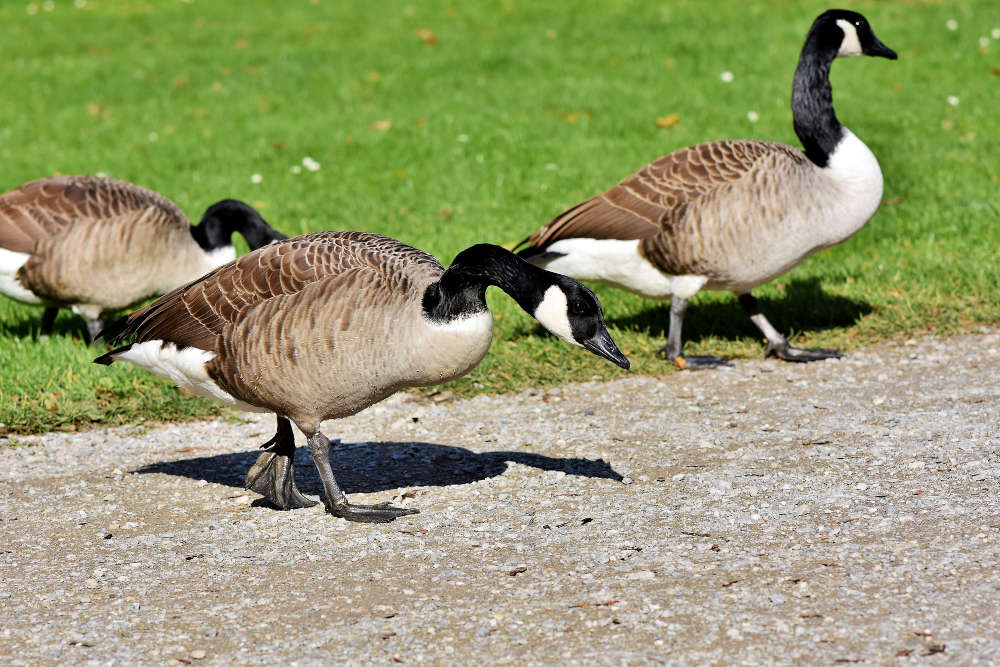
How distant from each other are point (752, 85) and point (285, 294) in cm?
1011

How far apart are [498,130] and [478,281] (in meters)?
8.34

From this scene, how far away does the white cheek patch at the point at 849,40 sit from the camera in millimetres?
7988

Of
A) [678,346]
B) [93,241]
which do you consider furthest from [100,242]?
[678,346]

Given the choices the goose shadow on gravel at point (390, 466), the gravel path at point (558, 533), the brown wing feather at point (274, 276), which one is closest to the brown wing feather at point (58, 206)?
the gravel path at point (558, 533)

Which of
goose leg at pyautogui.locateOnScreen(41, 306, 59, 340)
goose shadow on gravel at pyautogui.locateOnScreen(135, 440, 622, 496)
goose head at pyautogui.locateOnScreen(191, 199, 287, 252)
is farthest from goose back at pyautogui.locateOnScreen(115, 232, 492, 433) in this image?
goose leg at pyautogui.locateOnScreen(41, 306, 59, 340)

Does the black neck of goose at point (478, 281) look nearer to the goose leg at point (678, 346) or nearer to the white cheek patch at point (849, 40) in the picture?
the goose leg at point (678, 346)

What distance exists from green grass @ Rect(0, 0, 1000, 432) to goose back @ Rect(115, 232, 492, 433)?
1.93 metres

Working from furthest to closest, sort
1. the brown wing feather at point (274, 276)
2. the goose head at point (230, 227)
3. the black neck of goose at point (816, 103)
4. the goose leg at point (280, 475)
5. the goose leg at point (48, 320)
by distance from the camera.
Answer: the goose leg at point (48, 320) < the goose head at point (230, 227) < the black neck of goose at point (816, 103) < the goose leg at point (280, 475) < the brown wing feather at point (274, 276)

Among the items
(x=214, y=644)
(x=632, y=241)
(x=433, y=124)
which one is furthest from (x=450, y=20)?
(x=214, y=644)

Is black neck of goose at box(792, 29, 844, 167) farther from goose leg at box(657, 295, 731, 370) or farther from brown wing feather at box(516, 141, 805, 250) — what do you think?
goose leg at box(657, 295, 731, 370)

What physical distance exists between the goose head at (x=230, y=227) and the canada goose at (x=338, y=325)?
273cm

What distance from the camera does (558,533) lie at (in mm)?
5082

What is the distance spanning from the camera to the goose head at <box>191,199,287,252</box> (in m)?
8.30

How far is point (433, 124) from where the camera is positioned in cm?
1345
